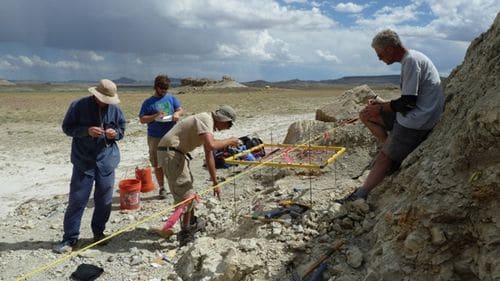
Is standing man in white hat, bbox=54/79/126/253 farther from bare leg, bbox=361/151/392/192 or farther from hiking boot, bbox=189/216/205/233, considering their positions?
bare leg, bbox=361/151/392/192

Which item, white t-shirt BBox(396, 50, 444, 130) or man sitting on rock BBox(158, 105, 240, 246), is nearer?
white t-shirt BBox(396, 50, 444, 130)

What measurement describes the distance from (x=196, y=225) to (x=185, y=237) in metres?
0.22

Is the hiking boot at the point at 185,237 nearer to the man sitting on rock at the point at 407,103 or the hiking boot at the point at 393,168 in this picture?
the man sitting on rock at the point at 407,103

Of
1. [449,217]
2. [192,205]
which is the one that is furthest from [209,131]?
[449,217]

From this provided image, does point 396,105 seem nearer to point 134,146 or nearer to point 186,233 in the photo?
point 186,233

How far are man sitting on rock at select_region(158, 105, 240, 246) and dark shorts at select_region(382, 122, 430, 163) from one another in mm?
1887

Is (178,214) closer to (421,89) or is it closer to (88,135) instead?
(88,135)

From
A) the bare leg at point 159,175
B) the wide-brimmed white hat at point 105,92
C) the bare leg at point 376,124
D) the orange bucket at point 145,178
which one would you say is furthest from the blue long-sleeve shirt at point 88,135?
the bare leg at point 376,124

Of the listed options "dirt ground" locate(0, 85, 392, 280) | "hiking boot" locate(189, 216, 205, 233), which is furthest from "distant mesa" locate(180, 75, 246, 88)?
"hiking boot" locate(189, 216, 205, 233)

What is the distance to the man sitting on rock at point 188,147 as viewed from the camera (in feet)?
20.0

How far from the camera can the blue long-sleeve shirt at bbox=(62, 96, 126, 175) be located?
6.47 m

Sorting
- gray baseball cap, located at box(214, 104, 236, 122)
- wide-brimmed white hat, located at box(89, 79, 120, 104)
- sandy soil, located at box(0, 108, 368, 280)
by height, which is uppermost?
wide-brimmed white hat, located at box(89, 79, 120, 104)

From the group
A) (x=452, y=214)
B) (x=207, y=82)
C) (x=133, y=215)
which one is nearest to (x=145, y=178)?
(x=133, y=215)

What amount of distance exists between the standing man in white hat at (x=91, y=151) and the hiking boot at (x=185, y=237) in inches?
42.5
